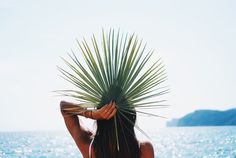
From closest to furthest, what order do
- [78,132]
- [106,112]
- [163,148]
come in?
[106,112] < [78,132] < [163,148]

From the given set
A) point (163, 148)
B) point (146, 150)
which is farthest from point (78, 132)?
point (163, 148)

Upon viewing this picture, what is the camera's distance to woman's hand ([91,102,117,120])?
10.6ft

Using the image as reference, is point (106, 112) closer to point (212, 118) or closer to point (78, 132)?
point (78, 132)

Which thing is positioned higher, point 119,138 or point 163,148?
point 119,138

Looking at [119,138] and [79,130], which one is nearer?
[119,138]

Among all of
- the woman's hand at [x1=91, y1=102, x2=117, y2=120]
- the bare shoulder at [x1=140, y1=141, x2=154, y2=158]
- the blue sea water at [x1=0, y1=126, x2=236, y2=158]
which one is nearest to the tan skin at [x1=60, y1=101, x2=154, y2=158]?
the bare shoulder at [x1=140, y1=141, x2=154, y2=158]

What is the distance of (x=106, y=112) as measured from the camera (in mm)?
3238

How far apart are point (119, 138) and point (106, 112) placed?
24cm

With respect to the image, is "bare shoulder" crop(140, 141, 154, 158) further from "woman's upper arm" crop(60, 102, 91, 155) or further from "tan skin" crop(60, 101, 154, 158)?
"woman's upper arm" crop(60, 102, 91, 155)

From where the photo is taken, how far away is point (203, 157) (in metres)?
46.3

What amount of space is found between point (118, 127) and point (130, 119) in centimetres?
10

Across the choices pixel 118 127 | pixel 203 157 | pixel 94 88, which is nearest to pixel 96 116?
pixel 118 127

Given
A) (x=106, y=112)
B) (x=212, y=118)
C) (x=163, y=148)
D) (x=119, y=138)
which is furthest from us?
(x=212, y=118)

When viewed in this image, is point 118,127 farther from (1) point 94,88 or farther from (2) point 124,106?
(1) point 94,88
